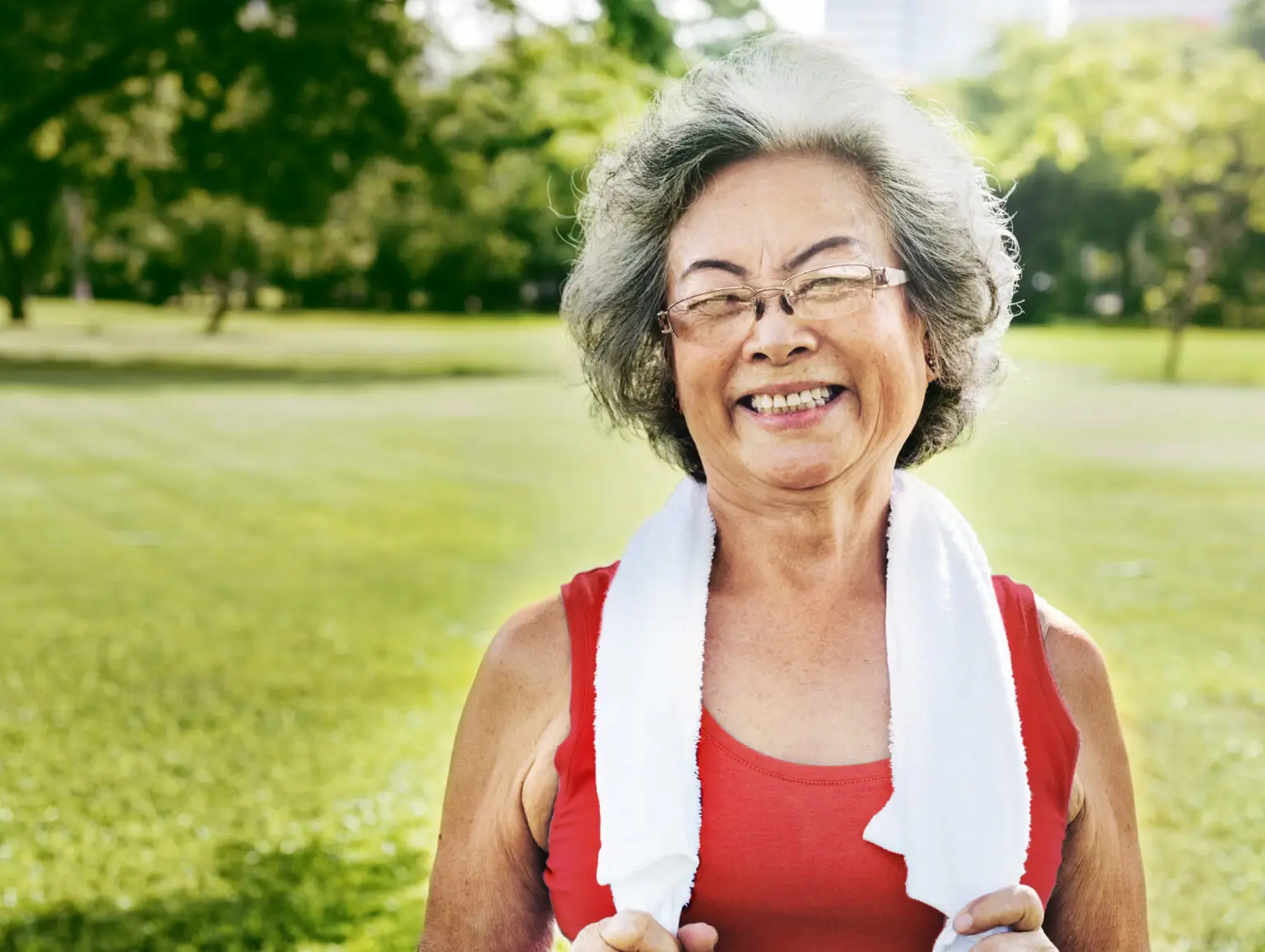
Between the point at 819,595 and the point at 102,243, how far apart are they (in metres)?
31.0

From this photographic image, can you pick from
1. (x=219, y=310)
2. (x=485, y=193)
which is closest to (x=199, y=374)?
(x=485, y=193)

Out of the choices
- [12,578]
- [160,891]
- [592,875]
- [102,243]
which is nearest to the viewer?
[592,875]

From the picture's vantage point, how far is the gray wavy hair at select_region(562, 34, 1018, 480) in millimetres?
1903

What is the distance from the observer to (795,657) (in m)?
1.93

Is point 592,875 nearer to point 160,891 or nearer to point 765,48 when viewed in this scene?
point 765,48

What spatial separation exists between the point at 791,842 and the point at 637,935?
0.74ft

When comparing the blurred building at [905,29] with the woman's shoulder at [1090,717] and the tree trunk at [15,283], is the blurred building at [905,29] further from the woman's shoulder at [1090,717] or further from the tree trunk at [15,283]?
the tree trunk at [15,283]

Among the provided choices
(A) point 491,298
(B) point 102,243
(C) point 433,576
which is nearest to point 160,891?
(C) point 433,576

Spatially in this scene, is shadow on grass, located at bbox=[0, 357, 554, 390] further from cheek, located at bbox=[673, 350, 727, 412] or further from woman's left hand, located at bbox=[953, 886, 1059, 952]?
woman's left hand, located at bbox=[953, 886, 1059, 952]

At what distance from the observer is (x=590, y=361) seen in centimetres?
220

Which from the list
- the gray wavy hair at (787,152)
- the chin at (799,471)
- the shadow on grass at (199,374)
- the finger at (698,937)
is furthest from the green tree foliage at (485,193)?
the shadow on grass at (199,374)

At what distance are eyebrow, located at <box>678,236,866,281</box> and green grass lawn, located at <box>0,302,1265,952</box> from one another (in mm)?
936

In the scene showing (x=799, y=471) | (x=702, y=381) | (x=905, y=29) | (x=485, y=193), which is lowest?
(x=799, y=471)

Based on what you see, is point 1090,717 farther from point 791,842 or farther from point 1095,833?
point 791,842
